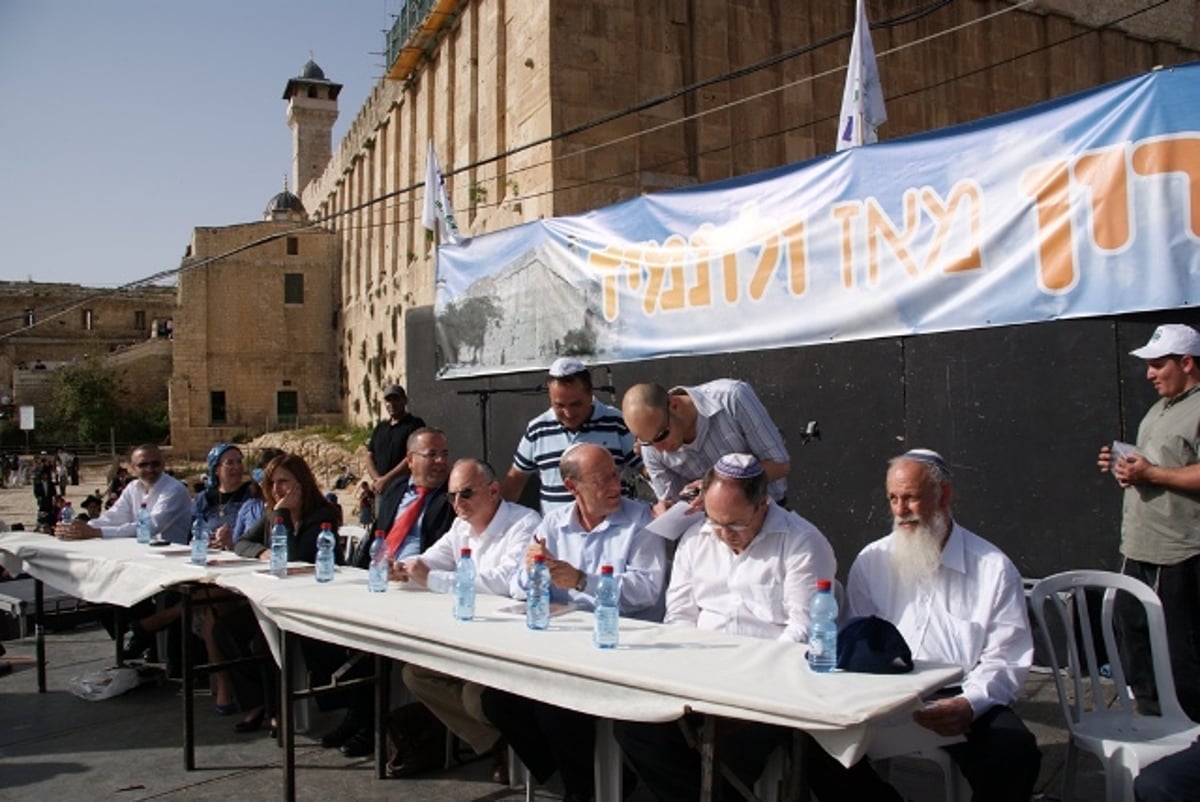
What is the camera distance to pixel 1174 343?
410 centimetres

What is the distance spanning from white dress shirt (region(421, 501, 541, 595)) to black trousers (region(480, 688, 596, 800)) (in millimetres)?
699

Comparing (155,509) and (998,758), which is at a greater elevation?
(155,509)

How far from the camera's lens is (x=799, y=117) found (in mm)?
16000

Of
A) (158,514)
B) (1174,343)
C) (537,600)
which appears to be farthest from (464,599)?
(158,514)

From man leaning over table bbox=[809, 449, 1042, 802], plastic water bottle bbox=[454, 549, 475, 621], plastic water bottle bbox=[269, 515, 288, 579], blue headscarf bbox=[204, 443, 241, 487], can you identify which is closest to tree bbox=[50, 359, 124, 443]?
blue headscarf bbox=[204, 443, 241, 487]

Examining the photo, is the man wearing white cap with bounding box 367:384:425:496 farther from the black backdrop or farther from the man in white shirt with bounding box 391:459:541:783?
the man in white shirt with bounding box 391:459:541:783

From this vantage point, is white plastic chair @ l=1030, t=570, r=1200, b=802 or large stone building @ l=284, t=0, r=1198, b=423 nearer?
white plastic chair @ l=1030, t=570, r=1200, b=802

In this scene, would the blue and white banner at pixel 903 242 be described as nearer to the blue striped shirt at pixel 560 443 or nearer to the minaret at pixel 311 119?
the blue striped shirt at pixel 560 443

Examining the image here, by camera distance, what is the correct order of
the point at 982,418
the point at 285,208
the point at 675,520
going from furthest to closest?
the point at 285,208, the point at 982,418, the point at 675,520

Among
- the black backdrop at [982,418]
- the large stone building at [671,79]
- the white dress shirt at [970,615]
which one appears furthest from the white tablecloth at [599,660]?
the large stone building at [671,79]

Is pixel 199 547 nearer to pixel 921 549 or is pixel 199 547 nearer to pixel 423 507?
pixel 423 507

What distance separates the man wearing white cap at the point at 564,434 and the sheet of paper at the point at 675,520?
1.02m

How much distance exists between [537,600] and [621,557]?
0.60 meters

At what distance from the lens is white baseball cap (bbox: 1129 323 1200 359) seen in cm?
409
